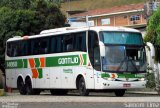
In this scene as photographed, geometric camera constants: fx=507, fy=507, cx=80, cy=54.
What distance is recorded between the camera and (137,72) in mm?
24688

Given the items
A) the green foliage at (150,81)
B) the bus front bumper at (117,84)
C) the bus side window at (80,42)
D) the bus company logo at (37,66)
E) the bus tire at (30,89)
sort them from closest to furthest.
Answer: the bus front bumper at (117,84), the bus side window at (80,42), the green foliage at (150,81), the bus company logo at (37,66), the bus tire at (30,89)

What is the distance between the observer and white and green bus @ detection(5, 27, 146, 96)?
2416 centimetres

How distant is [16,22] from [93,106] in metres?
28.6

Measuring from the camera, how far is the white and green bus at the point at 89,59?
2416 cm

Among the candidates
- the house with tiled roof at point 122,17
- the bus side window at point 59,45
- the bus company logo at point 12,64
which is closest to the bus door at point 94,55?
the bus side window at point 59,45

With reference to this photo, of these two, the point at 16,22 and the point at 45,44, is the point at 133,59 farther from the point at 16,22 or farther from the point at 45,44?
the point at 16,22

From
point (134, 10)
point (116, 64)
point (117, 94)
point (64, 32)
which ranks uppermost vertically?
point (134, 10)

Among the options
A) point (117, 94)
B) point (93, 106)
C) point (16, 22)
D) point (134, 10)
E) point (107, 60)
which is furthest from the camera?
point (134, 10)

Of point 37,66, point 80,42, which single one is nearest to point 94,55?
point 80,42

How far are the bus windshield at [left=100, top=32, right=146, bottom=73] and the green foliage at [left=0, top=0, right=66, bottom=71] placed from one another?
16.9m

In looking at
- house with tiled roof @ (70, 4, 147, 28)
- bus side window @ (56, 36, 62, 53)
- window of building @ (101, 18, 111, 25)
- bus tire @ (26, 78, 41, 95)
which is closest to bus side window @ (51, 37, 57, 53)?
bus side window @ (56, 36, 62, 53)

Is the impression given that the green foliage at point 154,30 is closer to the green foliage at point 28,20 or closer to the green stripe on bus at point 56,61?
the green stripe on bus at point 56,61

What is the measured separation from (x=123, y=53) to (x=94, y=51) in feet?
4.59

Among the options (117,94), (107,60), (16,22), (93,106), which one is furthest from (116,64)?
(16,22)
